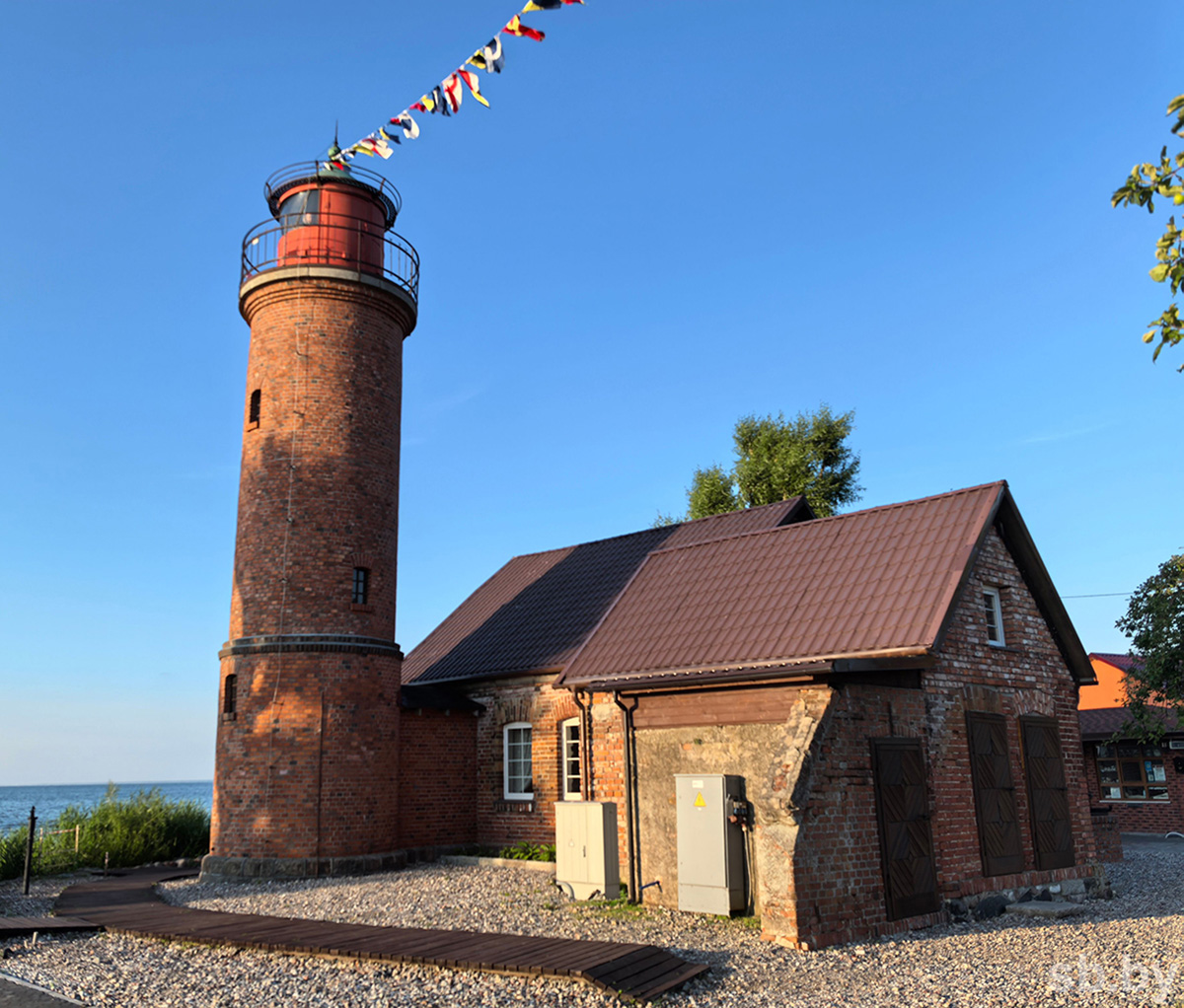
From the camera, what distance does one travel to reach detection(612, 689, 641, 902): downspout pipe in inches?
456

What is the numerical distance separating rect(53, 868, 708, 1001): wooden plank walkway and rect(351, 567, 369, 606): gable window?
599cm

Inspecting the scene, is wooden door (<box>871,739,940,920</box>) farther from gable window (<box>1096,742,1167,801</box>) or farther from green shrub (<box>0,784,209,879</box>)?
gable window (<box>1096,742,1167,801</box>)

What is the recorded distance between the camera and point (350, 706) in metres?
16.0

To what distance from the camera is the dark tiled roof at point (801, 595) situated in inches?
419

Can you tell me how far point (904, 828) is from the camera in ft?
34.2

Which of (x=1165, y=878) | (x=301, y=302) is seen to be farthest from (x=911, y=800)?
(x=301, y=302)

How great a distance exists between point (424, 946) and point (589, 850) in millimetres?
3605

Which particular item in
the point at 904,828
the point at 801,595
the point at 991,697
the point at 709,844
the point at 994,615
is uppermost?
the point at 801,595

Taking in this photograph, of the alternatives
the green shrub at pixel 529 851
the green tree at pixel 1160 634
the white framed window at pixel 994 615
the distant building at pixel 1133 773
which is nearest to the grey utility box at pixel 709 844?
the white framed window at pixel 994 615

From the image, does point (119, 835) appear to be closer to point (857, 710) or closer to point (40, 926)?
point (40, 926)

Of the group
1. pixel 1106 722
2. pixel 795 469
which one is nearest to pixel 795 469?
pixel 795 469

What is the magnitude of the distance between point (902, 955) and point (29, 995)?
8.19m

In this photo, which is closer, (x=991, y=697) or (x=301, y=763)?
(x=991, y=697)

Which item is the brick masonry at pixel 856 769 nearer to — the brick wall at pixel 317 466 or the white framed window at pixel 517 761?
the white framed window at pixel 517 761
